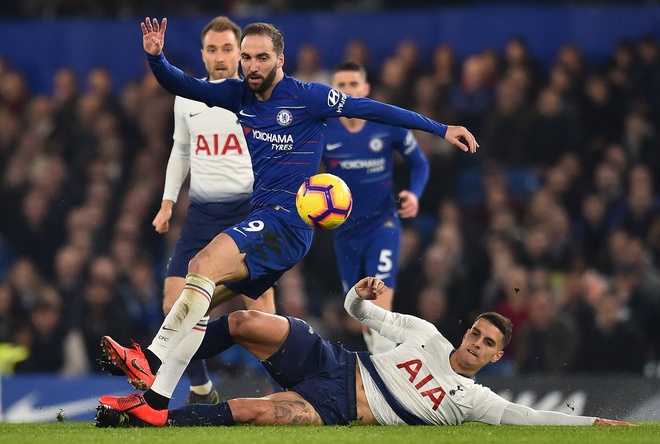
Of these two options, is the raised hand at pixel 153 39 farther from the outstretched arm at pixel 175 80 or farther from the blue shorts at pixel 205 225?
the blue shorts at pixel 205 225

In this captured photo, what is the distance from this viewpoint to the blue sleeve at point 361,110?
288 inches

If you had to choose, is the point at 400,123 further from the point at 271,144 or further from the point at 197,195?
the point at 197,195

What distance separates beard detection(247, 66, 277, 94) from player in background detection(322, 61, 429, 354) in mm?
2323

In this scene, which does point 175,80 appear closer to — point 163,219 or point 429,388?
point 163,219

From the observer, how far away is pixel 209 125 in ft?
28.0

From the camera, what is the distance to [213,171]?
8.55 meters

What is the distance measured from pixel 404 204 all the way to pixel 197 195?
1.68 m

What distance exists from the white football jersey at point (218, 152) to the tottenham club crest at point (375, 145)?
147cm

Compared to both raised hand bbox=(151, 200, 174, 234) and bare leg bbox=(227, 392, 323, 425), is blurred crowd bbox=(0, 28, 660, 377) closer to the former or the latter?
raised hand bbox=(151, 200, 174, 234)

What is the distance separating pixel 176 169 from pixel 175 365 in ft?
7.10

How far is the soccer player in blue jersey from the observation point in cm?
696

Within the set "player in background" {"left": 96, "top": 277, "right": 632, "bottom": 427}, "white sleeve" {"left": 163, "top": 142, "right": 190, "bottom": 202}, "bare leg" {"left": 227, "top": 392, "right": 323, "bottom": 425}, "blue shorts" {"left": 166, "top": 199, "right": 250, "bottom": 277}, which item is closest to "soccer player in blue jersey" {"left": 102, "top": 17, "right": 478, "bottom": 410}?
"player in background" {"left": 96, "top": 277, "right": 632, "bottom": 427}

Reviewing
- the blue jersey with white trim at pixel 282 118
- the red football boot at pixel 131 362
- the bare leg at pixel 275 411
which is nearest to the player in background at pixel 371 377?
the bare leg at pixel 275 411

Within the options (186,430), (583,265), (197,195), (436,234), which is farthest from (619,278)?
(186,430)
